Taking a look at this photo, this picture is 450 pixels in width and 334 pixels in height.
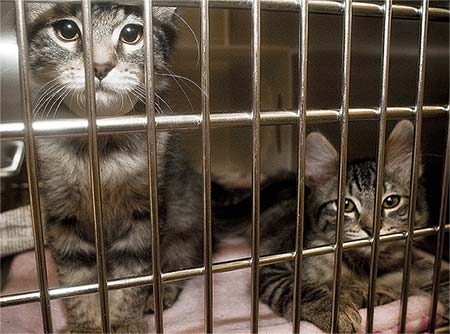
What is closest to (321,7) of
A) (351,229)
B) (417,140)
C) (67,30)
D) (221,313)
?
(417,140)

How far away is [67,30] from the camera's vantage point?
685mm

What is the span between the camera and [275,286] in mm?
972

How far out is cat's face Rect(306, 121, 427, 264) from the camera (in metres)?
0.91

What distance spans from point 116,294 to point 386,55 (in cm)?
64

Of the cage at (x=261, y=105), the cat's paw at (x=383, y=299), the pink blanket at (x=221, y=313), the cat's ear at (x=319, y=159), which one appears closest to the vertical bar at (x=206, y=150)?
the cage at (x=261, y=105)

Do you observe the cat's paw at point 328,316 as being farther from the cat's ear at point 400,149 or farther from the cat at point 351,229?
the cat's ear at point 400,149

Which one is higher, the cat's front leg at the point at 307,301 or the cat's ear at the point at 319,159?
the cat's ear at the point at 319,159

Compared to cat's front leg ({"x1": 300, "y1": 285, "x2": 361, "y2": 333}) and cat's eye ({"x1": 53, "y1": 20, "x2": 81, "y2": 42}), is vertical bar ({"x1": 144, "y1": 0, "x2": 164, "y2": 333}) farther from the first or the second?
cat's front leg ({"x1": 300, "y1": 285, "x2": 361, "y2": 333})

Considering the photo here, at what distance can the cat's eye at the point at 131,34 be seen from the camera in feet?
2.31

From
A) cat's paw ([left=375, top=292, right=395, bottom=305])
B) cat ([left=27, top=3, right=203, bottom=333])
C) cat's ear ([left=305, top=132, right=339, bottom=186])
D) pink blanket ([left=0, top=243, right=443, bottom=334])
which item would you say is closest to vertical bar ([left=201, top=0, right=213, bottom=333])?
cat ([left=27, top=3, right=203, bottom=333])

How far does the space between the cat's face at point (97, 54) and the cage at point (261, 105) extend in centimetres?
5

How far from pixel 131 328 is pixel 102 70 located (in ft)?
1.57

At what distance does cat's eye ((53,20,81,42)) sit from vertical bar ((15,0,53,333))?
175 mm

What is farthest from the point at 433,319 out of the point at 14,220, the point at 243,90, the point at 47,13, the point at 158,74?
the point at 14,220
